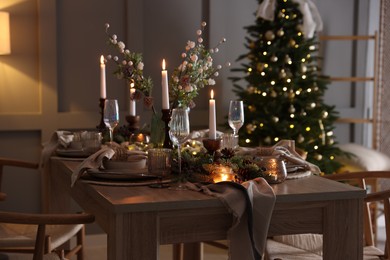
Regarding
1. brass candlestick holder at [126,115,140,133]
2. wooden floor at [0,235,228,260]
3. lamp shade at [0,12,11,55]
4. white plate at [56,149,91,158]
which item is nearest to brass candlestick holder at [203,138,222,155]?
white plate at [56,149,91,158]

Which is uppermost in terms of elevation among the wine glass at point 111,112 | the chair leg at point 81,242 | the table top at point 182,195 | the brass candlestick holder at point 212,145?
the wine glass at point 111,112

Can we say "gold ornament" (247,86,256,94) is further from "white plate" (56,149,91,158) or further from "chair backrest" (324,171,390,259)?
"white plate" (56,149,91,158)

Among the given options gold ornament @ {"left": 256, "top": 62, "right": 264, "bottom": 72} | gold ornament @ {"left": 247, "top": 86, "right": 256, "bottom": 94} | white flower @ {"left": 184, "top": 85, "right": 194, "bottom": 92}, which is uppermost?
gold ornament @ {"left": 256, "top": 62, "right": 264, "bottom": 72}

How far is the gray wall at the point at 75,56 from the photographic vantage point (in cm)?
503

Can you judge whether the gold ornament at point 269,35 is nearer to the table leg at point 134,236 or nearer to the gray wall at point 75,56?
the gray wall at point 75,56

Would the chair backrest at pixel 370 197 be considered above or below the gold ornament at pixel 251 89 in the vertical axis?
below

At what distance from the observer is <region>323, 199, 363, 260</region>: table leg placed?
2.56 m

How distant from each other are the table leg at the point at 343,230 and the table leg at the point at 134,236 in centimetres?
61

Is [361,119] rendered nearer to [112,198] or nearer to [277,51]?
[277,51]

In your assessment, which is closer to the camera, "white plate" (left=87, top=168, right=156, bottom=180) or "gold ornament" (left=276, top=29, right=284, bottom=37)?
"white plate" (left=87, top=168, right=156, bottom=180)

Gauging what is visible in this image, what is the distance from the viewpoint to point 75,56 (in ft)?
17.0

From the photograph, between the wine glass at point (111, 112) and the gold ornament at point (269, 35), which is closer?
the wine glass at point (111, 112)

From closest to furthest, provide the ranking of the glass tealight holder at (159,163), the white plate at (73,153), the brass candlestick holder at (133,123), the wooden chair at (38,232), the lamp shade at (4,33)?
the wooden chair at (38,232)
the glass tealight holder at (159,163)
the white plate at (73,153)
the brass candlestick holder at (133,123)
the lamp shade at (4,33)

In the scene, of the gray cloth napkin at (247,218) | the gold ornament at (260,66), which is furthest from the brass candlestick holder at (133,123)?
the gold ornament at (260,66)
